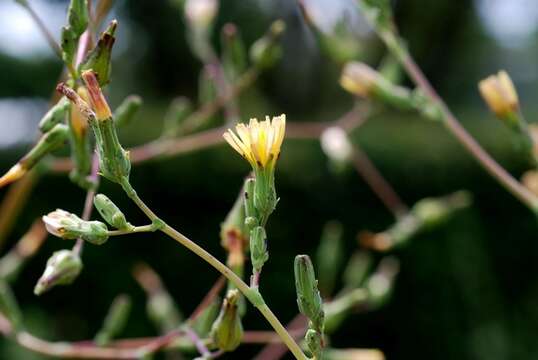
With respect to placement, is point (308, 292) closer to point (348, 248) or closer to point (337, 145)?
point (337, 145)

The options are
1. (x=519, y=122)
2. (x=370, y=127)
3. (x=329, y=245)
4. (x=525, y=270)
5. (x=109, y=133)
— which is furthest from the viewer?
(x=370, y=127)

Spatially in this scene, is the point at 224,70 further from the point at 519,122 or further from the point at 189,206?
the point at 189,206

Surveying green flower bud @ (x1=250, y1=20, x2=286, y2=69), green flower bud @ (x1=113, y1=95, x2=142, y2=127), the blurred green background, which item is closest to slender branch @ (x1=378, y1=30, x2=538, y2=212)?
green flower bud @ (x1=250, y1=20, x2=286, y2=69)

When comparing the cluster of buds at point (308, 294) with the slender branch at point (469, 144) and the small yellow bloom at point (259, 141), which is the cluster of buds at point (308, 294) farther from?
the slender branch at point (469, 144)

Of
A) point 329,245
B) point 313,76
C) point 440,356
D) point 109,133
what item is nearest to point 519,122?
point 329,245

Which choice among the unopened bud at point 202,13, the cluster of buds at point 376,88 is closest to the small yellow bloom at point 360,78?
the cluster of buds at point 376,88

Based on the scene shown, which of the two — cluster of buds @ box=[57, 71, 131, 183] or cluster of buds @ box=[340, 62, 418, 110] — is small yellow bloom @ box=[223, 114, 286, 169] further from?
cluster of buds @ box=[340, 62, 418, 110]

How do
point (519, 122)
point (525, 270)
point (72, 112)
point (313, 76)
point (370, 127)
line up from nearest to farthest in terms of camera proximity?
1. point (72, 112)
2. point (519, 122)
3. point (525, 270)
4. point (370, 127)
5. point (313, 76)
